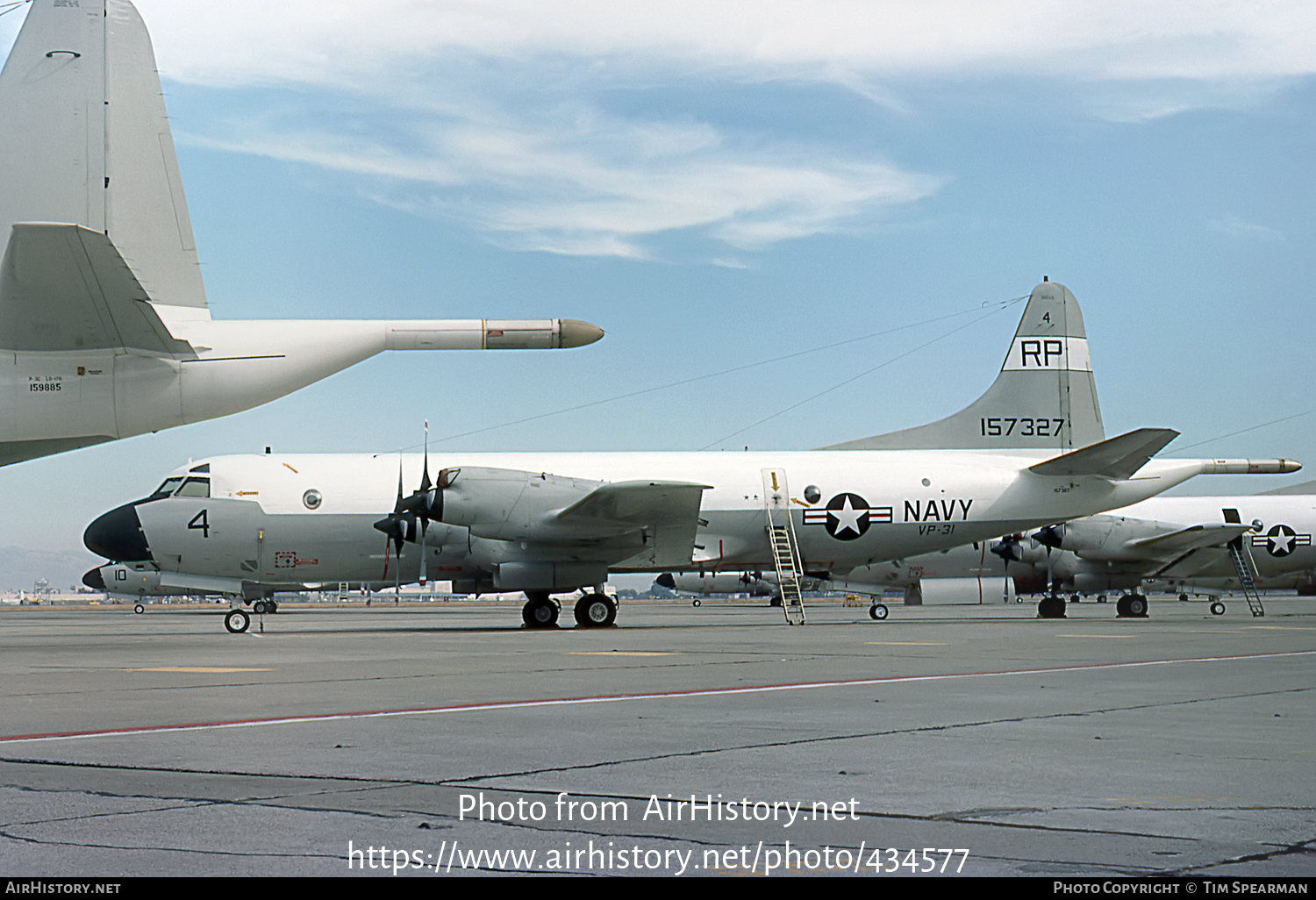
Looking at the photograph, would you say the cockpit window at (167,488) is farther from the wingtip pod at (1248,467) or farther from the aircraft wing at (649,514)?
the wingtip pod at (1248,467)

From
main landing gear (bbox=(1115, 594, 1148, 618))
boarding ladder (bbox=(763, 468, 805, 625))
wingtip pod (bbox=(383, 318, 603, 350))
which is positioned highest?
wingtip pod (bbox=(383, 318, 603, 350))

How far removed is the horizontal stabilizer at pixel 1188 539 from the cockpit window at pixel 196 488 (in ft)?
92.8

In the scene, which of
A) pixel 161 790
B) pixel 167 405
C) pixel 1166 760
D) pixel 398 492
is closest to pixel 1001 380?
pixel 398 492

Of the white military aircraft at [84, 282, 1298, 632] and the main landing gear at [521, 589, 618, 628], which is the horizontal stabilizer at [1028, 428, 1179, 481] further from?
the main landing gear at [521, 589, 618, 628]

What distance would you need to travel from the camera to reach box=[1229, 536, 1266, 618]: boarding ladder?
36.8 m

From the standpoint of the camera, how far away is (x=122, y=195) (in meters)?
14.0

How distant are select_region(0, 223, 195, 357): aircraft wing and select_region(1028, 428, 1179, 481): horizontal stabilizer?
72.4 ft

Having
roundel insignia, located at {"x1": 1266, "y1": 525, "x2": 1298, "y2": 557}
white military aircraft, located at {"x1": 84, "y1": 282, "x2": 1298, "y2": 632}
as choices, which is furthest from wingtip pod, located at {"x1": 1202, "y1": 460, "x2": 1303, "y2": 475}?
roundel insignia, located at {"x1": 1266, "y1": 525, "x2": 1298, "y2": 557}

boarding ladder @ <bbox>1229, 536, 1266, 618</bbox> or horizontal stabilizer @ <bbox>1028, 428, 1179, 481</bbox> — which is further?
boarding ladder @ <bbox>1229, 536, 1266, 618</bbox>

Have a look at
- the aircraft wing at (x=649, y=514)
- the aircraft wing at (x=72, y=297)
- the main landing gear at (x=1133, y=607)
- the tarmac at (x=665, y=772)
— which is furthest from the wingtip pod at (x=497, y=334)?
the main landing gear at (x=1133, y=607)

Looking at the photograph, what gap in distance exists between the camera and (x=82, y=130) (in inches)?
543

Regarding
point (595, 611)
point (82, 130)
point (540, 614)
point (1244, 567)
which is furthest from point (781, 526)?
point (1244, 567)

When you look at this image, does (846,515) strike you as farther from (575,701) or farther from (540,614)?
(575,701)

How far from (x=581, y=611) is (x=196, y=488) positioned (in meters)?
9.74
